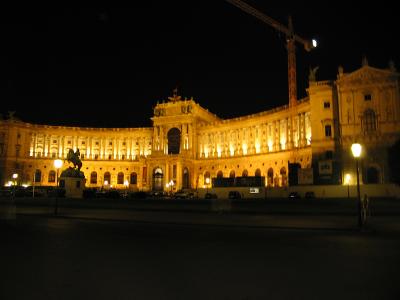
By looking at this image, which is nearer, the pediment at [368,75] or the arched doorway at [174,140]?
the pediment at [368,75]

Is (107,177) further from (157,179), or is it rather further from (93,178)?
(157,179)

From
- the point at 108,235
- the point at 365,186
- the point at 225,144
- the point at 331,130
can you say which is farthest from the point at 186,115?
the point at 108,235

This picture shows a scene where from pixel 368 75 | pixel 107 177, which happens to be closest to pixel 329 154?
pixel 368 75

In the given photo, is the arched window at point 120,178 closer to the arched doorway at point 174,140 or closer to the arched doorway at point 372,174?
the arched doorway at point 174,140

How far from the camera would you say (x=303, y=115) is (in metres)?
77.9

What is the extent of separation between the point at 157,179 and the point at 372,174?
194ft

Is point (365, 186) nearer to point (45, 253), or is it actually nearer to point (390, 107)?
point (390, 107)

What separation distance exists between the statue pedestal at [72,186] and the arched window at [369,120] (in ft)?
163

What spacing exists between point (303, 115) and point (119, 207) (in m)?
54.8

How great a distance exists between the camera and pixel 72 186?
158ft

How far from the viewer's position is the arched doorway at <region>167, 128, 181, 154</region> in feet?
348

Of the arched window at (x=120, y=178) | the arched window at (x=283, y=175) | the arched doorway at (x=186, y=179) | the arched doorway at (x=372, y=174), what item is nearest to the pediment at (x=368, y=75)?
the arched doorway at (x=372, y=174)

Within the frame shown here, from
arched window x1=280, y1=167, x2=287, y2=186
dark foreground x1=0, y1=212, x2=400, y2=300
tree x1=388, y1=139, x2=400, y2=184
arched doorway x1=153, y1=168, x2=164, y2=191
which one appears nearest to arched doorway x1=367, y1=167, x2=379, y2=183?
tree x1=388, y1=139, x2=400, y2=184

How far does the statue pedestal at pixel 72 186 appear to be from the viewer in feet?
156
